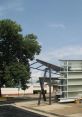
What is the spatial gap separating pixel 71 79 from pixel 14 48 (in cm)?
1508

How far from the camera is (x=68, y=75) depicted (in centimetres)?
4325

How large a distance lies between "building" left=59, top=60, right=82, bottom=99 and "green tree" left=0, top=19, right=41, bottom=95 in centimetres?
1072

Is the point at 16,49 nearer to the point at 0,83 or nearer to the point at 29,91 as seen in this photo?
the point at 0,83

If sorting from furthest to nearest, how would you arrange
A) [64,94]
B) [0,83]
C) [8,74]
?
1. [0,83]
2. [8,74]
3. [64,94]

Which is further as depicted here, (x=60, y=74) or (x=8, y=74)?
(x=8, y=74)

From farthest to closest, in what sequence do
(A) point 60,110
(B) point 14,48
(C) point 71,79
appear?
1. (B) point 14,48
2. (C) point 71,79
3. (A) point 60,110

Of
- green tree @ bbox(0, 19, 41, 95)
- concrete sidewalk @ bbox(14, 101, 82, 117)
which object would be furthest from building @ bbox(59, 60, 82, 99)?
green tree @ bbox(0, 19, 41, 95)

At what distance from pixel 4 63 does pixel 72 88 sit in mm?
14976

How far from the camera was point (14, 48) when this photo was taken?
55.3m

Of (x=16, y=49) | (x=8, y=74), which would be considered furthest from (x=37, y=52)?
(x=8, y=74)

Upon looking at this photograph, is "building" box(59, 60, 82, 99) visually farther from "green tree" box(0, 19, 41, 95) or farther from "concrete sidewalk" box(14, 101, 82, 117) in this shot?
"green tree" box(0, 19, 41, 95)

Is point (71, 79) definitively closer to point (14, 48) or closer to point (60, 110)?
point (60, 110)

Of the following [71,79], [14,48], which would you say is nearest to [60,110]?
[71,79]

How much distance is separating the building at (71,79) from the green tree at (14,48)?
10.7m
